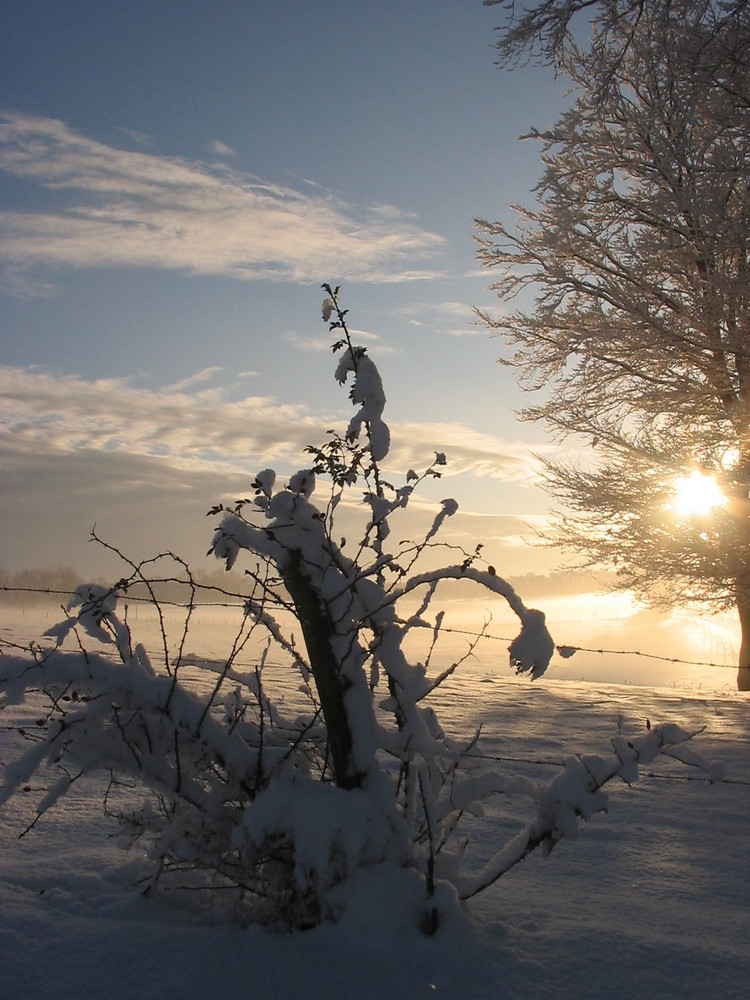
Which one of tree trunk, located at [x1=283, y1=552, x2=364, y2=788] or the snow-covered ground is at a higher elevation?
tree trunk, located at [x1=283, y1=552, x2=364, y2=788]

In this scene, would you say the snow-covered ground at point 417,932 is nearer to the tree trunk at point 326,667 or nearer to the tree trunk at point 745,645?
the tree trunk at point 326,667

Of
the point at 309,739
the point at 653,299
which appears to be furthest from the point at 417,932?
the point at 653,299

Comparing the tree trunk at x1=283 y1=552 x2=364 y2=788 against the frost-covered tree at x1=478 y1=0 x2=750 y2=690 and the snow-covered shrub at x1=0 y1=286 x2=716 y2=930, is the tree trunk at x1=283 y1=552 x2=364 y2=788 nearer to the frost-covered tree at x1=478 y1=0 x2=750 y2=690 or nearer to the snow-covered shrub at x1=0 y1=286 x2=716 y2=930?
the snow-covered shrub at x1=0 y1=286 x2=716 y2=930

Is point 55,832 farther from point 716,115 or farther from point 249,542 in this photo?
point 716,115

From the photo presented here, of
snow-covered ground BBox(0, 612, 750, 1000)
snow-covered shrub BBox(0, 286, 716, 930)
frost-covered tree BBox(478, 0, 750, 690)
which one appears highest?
frost-covered tree BBox(478, 0, 750, 690)

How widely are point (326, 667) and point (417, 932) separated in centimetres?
83

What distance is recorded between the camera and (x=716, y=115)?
734cm

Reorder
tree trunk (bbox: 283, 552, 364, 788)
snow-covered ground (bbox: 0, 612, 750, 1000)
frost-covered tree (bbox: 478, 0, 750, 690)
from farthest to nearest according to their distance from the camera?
1. frost-covered tree (bbox: 478, 0, 750, 690)
2. tree trunk (bbox: 283, 552, 364, 788)
3. snow-covered ground (bbox: 0, 612, 750, 1000)

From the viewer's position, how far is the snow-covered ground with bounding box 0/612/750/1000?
207cm

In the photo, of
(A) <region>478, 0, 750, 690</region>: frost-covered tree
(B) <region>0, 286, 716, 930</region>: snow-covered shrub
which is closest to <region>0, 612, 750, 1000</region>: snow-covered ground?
(B) <region>0, 286, 716, 930</region>: snow-covered shrub

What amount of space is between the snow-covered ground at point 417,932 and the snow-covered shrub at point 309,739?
137mm

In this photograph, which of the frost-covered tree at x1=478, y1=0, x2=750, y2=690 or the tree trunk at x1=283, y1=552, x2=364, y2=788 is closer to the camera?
the tree trunk at x1=283, y1=552, x2=364, y2=788

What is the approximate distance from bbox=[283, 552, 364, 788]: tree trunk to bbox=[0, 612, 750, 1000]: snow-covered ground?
369mm

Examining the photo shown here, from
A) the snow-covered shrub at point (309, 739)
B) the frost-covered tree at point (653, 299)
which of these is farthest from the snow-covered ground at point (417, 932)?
the frost-covered tree at point (653, 299)
